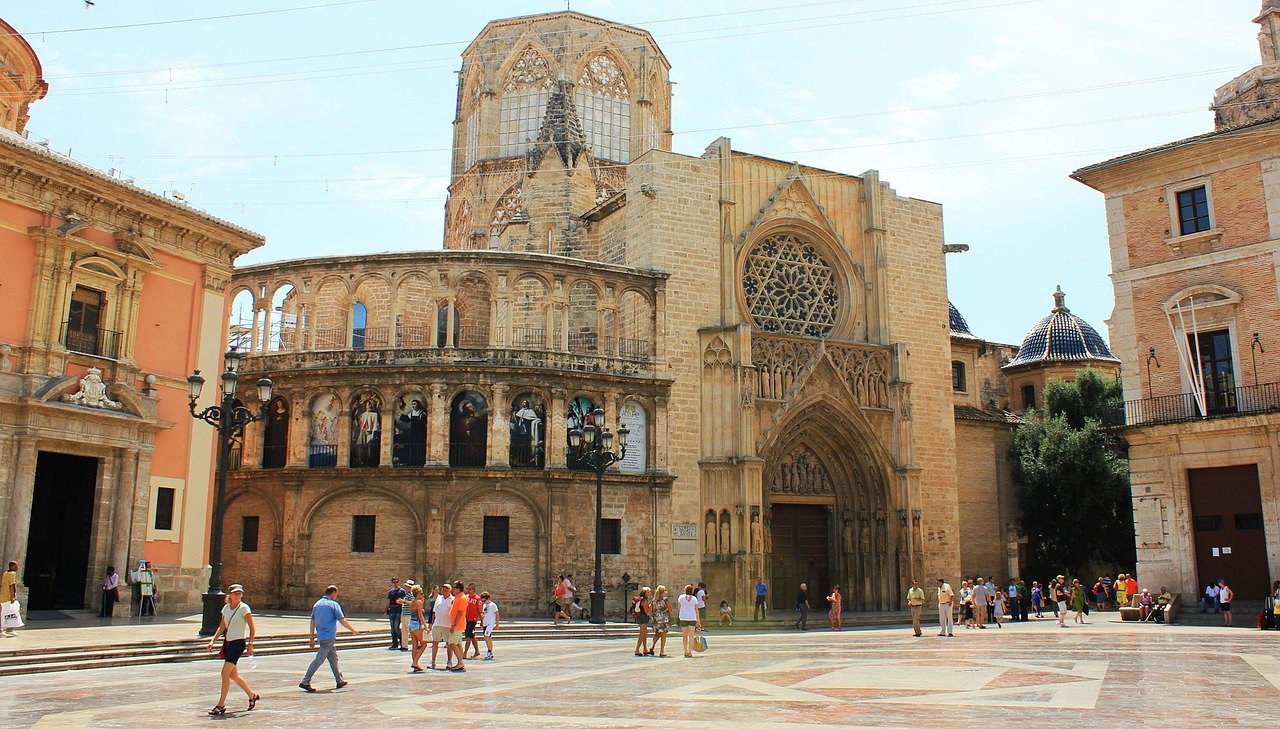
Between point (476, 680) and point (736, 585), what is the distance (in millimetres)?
15588

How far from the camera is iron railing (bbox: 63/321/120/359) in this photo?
21266 mm

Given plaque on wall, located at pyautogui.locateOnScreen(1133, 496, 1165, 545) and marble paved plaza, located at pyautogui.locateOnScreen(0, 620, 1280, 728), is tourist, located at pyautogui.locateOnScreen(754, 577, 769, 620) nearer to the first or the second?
marble paved plaza, located at pyautogui.locateOnScreen(0, 620, 1280, 728)

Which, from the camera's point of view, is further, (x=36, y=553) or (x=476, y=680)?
(x=36, y=553)

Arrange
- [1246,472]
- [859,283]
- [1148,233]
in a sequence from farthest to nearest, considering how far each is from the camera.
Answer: [859,283]
[1148,233]
[1246,472]

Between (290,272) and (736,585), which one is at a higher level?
(290,272)

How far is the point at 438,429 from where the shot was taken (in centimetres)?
2762

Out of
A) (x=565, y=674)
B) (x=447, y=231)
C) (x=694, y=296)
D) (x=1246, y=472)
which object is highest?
(x=447, y=231)

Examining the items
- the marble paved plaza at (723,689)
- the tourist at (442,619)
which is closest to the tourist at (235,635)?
the marble paved plaza at (723,689)

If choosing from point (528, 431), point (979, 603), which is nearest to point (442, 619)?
point (528, 431)

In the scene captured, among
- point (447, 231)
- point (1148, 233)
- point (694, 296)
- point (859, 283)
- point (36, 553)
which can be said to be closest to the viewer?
point (36, 553)

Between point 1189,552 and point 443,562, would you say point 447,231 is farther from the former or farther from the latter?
point 1189,552

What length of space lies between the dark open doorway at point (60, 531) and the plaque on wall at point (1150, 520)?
24016 mm

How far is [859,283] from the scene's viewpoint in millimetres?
34719

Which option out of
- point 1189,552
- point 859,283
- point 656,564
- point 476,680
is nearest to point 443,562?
point 656,564
